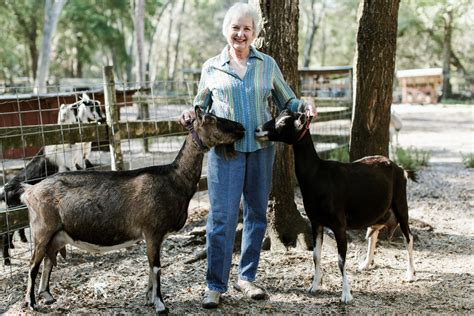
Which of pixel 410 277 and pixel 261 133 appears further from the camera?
pixel 410 277

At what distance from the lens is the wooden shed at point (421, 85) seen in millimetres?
33375

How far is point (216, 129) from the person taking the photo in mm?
4559

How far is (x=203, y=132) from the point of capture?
467 centimetres

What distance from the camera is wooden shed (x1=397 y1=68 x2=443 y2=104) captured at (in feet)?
109

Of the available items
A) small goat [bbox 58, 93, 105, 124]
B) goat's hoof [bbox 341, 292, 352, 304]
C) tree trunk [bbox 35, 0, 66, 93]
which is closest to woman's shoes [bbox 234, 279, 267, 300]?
goat's hoof [bbox 341, 292, 352, 304]

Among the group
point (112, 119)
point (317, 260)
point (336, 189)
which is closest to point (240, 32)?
point (336, 189)

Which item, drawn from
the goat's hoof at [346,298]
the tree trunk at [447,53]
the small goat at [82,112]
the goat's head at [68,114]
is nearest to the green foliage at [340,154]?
the small goat at [82,112]

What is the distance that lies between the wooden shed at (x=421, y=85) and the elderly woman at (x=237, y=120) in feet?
101

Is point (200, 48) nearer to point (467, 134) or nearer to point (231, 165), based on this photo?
point (467, 134)

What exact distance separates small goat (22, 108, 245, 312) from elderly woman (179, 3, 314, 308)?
0.52ft

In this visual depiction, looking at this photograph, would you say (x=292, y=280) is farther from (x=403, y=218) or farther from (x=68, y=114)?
(x=68, y=114)

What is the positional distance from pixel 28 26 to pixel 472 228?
3585cm

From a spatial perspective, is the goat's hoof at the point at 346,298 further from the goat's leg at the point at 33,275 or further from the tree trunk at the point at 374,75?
the goat's leg at the point at 33,275

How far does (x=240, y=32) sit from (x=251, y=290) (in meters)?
2.26
